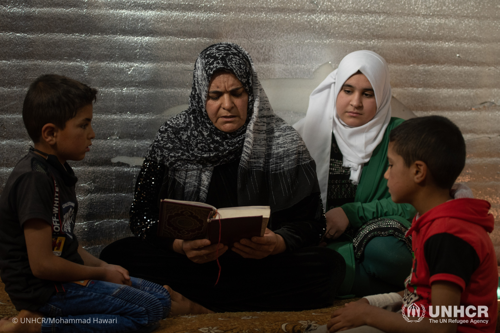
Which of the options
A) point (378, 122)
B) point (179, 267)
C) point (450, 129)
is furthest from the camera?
point (378, 122)

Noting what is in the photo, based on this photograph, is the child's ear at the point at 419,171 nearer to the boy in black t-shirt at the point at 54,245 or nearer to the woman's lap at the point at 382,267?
the woman's lap at the point at 382,267

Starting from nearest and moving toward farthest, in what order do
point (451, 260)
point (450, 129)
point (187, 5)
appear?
point (451, 260)
point (450, 129)
point (187, 5)

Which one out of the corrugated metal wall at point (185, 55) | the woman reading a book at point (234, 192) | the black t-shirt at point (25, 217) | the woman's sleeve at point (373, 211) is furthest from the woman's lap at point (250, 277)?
the corrugated metal wall at point (185, 55)

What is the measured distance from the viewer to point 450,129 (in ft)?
5.44

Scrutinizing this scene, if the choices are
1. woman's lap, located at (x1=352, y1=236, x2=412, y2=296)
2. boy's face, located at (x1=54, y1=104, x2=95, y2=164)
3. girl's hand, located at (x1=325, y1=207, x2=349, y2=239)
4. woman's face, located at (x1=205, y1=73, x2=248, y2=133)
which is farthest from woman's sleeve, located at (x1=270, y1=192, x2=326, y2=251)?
boy's face, located at (x1=54, y1=104, x2=95, y2=164)

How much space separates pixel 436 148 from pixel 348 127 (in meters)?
1.15

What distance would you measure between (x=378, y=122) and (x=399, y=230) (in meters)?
Result: 0.70

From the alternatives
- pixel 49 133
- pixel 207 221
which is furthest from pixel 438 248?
pixel 49 133

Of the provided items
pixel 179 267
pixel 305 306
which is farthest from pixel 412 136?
pixel 179 267

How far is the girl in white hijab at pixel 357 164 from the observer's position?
2.45 meters

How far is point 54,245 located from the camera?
1.77 metres

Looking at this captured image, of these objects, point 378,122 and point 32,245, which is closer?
point 32,245

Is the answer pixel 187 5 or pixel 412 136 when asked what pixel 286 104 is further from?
pixel 412 136

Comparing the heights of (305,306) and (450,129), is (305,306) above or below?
below
